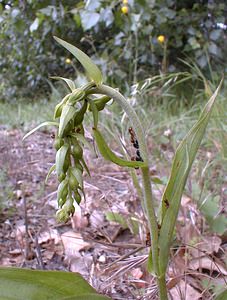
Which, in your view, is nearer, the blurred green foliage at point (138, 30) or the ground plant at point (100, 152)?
the ground plant at point (100, 152)

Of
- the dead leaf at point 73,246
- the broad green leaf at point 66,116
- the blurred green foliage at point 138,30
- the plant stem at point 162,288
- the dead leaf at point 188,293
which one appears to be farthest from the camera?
the blurred green foliage at point 138,30

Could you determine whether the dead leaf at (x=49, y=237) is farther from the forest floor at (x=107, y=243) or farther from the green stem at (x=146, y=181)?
the green stem at (x=146, y=181)

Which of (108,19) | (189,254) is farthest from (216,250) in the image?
(108,19)

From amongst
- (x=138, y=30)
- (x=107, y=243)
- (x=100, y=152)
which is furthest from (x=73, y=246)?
(x=138, y=30)

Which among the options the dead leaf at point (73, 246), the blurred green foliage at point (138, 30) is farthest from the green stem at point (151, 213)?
the blurred green foliage at point (138, 30)

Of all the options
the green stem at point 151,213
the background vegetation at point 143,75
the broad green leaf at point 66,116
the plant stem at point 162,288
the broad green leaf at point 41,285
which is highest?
the broad green leaf at point 66,116

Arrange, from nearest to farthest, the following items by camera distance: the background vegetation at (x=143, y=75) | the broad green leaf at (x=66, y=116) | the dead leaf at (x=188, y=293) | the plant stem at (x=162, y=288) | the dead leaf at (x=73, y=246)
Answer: the broad green leaf at (x=66, y=116) → the plant stem at (x=162, y=288) → the dead leaf at (x=188, y=293) → the dead leaf at (x=73, y=246) → the background vegetation at (x=143, y=75)

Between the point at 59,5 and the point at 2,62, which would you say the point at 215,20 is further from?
the point at 2,62

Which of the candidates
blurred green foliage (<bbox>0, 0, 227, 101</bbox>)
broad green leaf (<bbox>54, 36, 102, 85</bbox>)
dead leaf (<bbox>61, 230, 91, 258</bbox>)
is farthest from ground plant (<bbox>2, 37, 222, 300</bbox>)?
blurred green foliage (<bbox>0, 0, 227, 101</bbox>)
